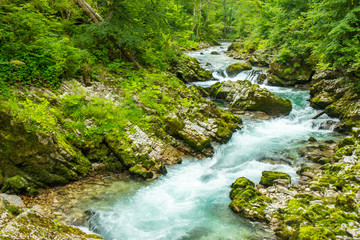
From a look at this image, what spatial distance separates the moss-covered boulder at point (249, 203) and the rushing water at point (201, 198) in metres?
0.20

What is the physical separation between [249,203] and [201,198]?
5.05 ft

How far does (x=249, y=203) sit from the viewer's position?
20.7 feet

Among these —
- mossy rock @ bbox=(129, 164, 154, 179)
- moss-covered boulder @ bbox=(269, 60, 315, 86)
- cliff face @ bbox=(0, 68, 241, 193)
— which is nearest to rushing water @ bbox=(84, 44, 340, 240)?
mossy rock @ bbox=(129, 164, 154, 179)

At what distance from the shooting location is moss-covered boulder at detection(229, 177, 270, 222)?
19.7 ft

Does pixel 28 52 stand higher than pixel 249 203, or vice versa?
pixel 28 52

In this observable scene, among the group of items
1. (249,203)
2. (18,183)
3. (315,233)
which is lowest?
(18,183)

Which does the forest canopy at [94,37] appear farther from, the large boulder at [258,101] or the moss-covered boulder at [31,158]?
the large boulder at [258,101]

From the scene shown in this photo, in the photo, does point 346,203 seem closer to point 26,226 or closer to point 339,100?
point 26,226

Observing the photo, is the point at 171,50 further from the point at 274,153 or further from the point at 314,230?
the point at 314,230

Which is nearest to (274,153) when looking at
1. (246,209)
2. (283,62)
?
(246,209)

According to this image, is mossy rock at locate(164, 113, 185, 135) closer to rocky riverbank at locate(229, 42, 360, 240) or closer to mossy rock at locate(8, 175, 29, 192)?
rocky riverbank at locate(229, 42, 360, 240)

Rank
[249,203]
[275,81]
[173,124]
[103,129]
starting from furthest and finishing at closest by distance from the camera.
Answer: [275,81] < [173,124] < [103,129] < [249,203]


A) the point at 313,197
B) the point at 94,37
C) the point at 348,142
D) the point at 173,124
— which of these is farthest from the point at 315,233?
the point at 94,37

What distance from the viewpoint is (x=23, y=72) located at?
7.03 metres
